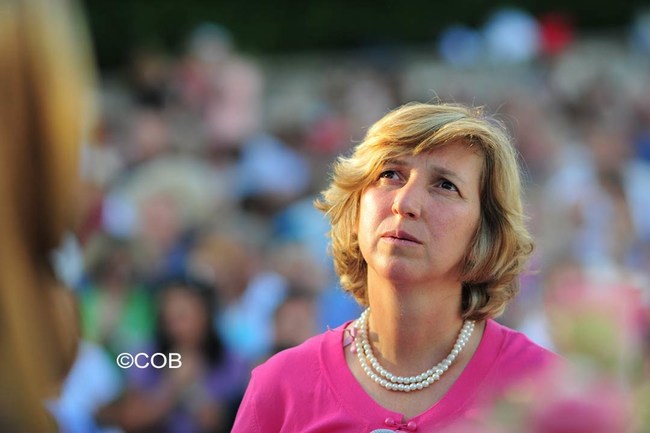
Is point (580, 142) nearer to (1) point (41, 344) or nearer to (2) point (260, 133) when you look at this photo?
(2) point (260, 133)

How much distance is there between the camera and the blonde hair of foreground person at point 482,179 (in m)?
2.43

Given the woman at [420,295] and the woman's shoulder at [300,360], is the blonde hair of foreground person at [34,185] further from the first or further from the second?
the woman's shoulder at [300,360]

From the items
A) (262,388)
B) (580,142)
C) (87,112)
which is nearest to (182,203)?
(580,142)

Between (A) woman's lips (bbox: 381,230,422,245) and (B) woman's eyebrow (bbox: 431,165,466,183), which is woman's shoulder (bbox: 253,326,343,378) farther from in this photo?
(B) woman's eyebrow (bbox: 431,165,466,183)

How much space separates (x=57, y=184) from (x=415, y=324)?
1399mm

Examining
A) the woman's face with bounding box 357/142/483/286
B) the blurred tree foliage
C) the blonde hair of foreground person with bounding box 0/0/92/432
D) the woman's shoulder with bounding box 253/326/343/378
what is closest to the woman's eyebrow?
the woman's face with bounding box 357/142/483/286

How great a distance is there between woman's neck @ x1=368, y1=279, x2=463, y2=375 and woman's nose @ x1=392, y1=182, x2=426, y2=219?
16 centimetres

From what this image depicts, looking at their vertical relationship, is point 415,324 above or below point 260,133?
below

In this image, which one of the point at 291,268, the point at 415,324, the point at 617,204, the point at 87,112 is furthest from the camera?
the point at 617,204

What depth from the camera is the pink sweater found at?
7.57ft

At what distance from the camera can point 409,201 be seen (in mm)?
2344

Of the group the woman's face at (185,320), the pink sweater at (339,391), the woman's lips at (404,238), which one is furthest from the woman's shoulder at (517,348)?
the woman's face at (185,320)

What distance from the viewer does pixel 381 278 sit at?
2.43 metres

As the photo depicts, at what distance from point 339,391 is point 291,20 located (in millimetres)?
7466
